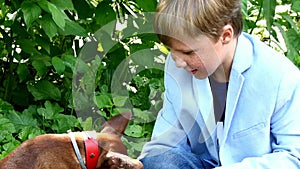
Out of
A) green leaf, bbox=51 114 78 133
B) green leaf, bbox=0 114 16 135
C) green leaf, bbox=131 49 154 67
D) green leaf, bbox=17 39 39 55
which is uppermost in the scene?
green leaf, bbox=131 49 154 67

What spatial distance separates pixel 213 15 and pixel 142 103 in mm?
668

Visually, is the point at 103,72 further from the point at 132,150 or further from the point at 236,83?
the point at 236,83

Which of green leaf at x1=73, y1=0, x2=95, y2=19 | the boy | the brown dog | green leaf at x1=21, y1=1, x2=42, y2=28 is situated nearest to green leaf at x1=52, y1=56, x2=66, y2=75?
green leaf at x1=73, y1=0, x2=95, y2=19

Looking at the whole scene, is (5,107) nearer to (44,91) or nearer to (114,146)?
(44,91)

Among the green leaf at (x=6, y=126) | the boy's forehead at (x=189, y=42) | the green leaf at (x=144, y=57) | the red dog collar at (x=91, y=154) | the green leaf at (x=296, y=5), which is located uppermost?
the boy's forehead at (x=189, y=42)

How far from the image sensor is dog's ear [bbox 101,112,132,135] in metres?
2.90

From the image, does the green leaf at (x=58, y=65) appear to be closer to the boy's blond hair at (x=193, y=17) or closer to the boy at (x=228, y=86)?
the boy at (x=228, y=86)

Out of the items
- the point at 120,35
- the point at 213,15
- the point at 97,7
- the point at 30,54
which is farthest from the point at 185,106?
the point at 30,54

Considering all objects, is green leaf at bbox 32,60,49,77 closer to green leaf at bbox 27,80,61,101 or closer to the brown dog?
green leaf at bbox 27,80,61,101

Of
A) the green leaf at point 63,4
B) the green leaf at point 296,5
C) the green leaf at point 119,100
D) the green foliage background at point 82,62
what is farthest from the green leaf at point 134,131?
the green leaf at point 296,5

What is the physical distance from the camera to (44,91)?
13.8ft

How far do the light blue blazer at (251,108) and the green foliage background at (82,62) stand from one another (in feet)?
0.77

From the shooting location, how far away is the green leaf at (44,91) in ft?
13.6

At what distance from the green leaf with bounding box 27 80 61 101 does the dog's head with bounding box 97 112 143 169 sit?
47.1 inches
